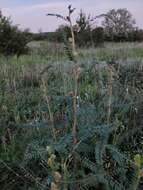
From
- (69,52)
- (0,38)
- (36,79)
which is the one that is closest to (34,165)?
(69,52)

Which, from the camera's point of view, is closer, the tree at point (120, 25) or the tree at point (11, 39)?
the tree at point (11, 39)

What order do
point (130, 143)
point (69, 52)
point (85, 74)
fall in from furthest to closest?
1. point (85, 74)
2. point (130, 143)
3. point (69, 52)

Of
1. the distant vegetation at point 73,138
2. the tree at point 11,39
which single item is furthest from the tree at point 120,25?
the distant vegetation at point 73,138

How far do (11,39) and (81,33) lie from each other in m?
13.0

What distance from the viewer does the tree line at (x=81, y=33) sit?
2930 millimetres

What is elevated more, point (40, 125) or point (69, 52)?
point (69, 52)

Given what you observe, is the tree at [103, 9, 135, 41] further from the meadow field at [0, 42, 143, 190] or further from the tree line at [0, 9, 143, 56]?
the meadow field at [0, 42, 143, 190]

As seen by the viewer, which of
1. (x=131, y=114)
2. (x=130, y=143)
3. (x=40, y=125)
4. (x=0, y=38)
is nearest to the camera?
(x=40, y=125)

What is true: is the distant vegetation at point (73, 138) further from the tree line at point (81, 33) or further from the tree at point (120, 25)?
the tree at point (120, 25)

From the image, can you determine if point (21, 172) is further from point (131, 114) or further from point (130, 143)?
point (131, 114)

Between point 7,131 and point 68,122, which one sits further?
point 7,131

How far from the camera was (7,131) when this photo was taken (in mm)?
4105

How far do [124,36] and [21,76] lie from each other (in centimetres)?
2003

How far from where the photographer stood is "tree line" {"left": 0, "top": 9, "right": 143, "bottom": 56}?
9.61 feet
